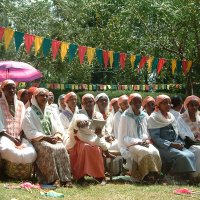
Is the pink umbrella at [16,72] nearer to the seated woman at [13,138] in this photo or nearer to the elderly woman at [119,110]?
the elderly woman at [119,110]

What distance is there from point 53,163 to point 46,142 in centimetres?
40

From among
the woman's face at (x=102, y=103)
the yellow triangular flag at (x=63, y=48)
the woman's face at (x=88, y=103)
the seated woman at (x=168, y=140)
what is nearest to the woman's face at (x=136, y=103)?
the seated woman at (x=168, y=140)

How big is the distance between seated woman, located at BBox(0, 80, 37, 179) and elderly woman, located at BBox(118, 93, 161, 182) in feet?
5.66

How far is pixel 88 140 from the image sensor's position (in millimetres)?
7664

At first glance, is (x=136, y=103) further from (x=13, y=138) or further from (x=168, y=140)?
(x=13, y=138)

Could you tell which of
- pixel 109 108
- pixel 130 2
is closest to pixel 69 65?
pixel 130 2

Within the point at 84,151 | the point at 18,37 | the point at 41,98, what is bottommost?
the point at 84,151

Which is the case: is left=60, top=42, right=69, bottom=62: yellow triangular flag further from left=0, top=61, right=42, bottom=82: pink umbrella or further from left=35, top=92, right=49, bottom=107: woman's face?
left=35, top=92, right=49, bottom=107: woman's face

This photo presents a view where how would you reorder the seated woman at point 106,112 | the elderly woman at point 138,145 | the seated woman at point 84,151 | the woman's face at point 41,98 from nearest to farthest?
the seated woman at point 84,151, the woman's face at point 41,98, the elderly woman at point 138,145, the seated woman at point 106,112

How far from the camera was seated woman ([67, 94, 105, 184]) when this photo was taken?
7602 mm

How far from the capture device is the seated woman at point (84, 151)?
7602mm

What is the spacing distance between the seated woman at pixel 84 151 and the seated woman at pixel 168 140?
4.07 feet

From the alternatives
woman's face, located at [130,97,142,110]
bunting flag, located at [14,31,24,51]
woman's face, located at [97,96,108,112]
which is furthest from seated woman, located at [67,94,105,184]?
bunting flag, located at [14,31,24,51]

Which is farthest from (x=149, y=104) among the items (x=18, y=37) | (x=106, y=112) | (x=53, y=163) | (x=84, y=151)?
(x=18, y=37)
